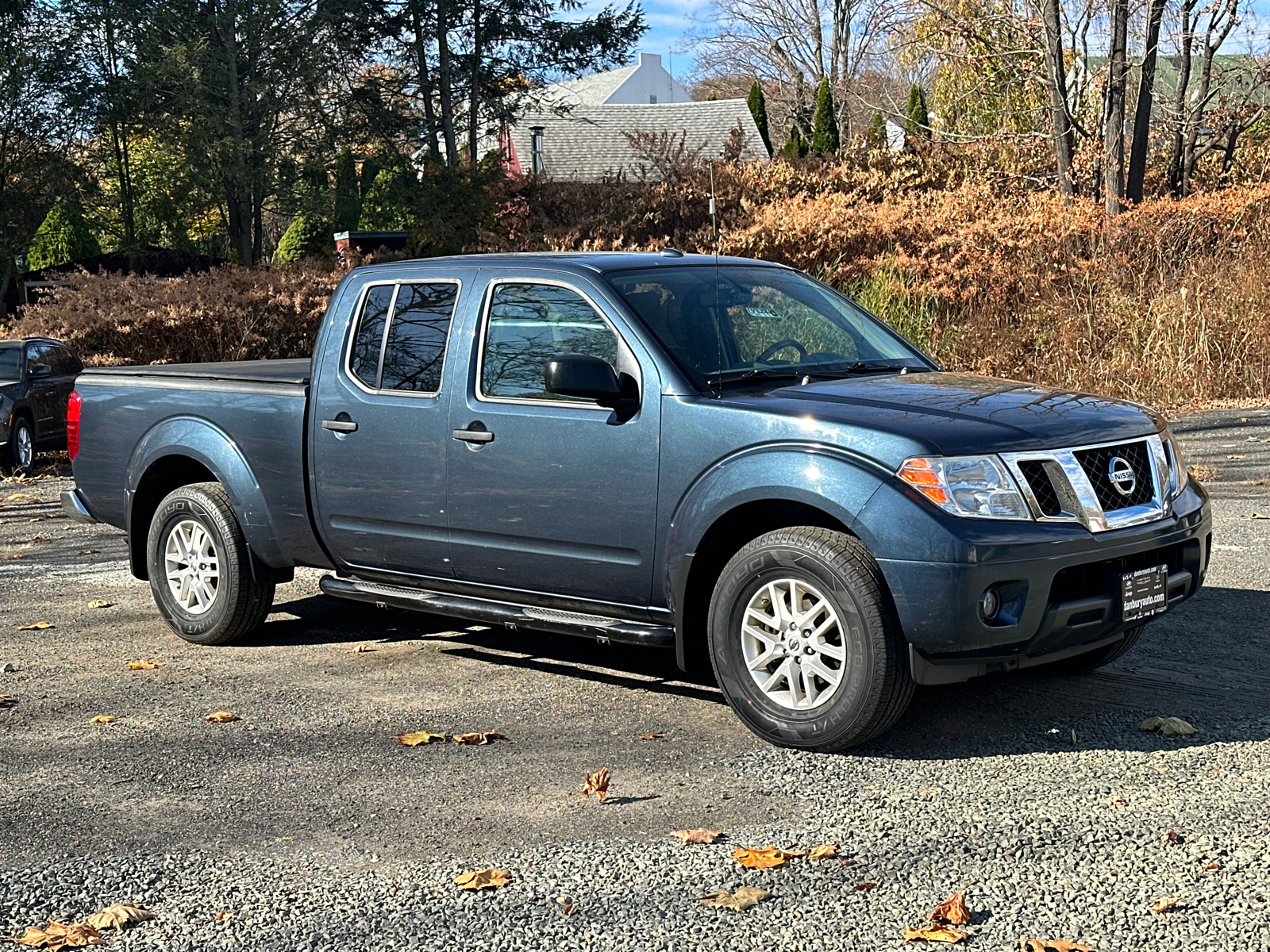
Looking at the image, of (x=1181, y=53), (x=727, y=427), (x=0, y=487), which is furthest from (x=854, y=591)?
(x=1181, y=53)

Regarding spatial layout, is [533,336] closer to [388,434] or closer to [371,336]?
[388,434]

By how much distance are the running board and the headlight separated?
1.23 m

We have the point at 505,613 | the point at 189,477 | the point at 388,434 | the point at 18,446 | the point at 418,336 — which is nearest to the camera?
the point at 505,613

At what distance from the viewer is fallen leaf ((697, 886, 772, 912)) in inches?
164

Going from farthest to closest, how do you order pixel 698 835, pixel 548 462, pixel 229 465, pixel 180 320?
pixel 180 320, pixel 229 465, pixel 548 462, pixel 698 835

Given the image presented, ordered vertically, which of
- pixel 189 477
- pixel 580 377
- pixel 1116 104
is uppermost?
pixel 1116 104

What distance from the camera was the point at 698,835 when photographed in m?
4.70

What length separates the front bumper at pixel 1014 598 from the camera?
512 cm

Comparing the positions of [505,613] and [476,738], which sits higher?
[505,613]

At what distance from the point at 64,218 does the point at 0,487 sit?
26.9 m

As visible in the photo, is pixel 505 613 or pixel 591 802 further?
pixel 505 613

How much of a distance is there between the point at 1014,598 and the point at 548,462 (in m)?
2.02

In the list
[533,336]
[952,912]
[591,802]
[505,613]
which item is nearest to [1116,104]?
[533,336]

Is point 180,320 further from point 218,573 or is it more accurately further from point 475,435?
point 475,435
